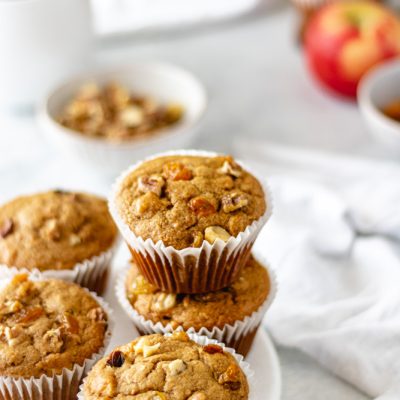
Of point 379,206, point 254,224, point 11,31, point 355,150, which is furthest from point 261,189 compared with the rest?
point 11,31

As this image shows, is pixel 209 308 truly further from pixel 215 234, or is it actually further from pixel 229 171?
pixel 229 171

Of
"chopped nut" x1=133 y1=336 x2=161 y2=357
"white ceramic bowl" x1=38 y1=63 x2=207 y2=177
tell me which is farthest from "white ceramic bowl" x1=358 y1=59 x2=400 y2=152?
"chopped nut" x1=133 y1=336 x2=161 y2=357

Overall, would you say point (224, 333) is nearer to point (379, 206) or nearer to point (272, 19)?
point (379, 206)

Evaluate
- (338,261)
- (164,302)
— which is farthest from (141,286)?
(338,261)

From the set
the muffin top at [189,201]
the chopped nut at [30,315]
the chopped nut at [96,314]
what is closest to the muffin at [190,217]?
the muffin top at [189,201]

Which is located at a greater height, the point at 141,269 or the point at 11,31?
the point at 11,31

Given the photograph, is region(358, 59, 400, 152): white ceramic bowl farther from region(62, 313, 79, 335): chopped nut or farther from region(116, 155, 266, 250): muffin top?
region(62, 313, 79, 335): chopped nut
